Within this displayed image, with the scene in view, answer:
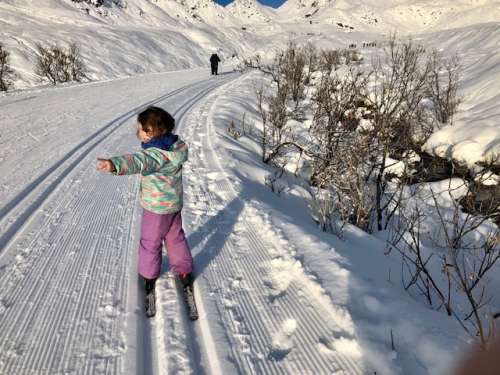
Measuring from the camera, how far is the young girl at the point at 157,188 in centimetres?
190

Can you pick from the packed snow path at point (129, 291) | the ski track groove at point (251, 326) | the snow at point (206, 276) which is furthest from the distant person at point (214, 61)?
the ski track groove at point (251, 326)

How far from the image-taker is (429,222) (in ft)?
15.4

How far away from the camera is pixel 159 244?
2248 millimetres

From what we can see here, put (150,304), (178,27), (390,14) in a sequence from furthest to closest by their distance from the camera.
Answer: (390,14) → (178,27) → (150,304)

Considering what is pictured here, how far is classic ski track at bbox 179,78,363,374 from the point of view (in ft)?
5.82

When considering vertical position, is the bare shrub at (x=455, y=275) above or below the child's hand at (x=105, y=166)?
below

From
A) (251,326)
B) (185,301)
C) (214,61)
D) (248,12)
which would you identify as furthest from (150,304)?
(248,12)

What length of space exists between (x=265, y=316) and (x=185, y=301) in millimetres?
525

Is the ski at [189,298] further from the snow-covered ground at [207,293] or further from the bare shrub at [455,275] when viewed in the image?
the bare shrub at [455,275]

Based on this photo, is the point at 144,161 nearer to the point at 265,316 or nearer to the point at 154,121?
the point at 154,121

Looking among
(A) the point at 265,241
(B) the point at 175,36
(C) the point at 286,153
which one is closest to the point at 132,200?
(A) the point at 265,241

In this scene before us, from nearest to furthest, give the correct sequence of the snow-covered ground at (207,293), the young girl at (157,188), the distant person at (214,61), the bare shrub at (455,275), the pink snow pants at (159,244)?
the snow-covered ground at (207,293), the young girl at (157,188), the bare shrub at (455,275), the pink snow pants at (159,244), the distant person at (214,61)

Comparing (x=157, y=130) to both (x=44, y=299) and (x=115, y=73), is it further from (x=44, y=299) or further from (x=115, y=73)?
(x=115, y=73)

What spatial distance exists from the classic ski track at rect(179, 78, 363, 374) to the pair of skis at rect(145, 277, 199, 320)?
17 centimetres
